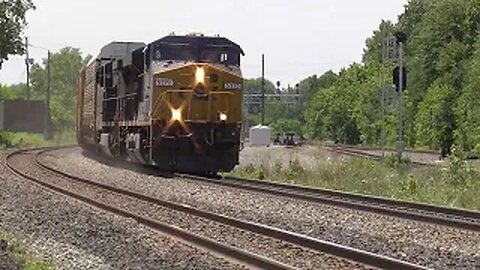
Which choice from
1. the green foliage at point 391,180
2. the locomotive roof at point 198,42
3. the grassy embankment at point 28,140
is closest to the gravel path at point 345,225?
the green foliage at point 391,180

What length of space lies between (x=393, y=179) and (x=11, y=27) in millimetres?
41576

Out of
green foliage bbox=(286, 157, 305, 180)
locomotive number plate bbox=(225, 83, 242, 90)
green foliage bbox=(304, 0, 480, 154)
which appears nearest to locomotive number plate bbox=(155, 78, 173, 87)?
locomotive number plate bbox=(225, 83, 242, 90)

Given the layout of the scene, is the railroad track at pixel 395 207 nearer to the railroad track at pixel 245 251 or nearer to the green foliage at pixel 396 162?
the railroad track at pixel 245 251

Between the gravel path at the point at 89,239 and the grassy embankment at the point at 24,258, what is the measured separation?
0.51ft

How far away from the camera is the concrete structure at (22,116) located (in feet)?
244

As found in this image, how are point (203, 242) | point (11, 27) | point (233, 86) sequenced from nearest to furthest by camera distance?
1. point (203, 242)
2. point (233, 86)
3. point (11, 27)

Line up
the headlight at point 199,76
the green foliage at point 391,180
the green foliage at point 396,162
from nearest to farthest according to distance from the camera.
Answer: the green foliage at point 391,180
the headlight at point 199,76
the green foliage at point 396,162

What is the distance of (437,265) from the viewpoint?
10.3 meters

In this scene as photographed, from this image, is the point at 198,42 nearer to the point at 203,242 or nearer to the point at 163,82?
the point at 163,82

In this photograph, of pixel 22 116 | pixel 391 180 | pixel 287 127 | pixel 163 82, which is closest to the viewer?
pixel 391 180

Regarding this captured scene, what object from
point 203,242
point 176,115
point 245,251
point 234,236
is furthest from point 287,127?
point 245,251

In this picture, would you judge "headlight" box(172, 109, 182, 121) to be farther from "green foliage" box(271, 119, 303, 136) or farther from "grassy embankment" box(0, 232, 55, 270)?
"green foliage" box(271, 119, 303, 136)

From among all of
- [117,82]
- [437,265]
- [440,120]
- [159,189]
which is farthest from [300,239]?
[440,120]

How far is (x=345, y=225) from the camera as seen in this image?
14.0m
